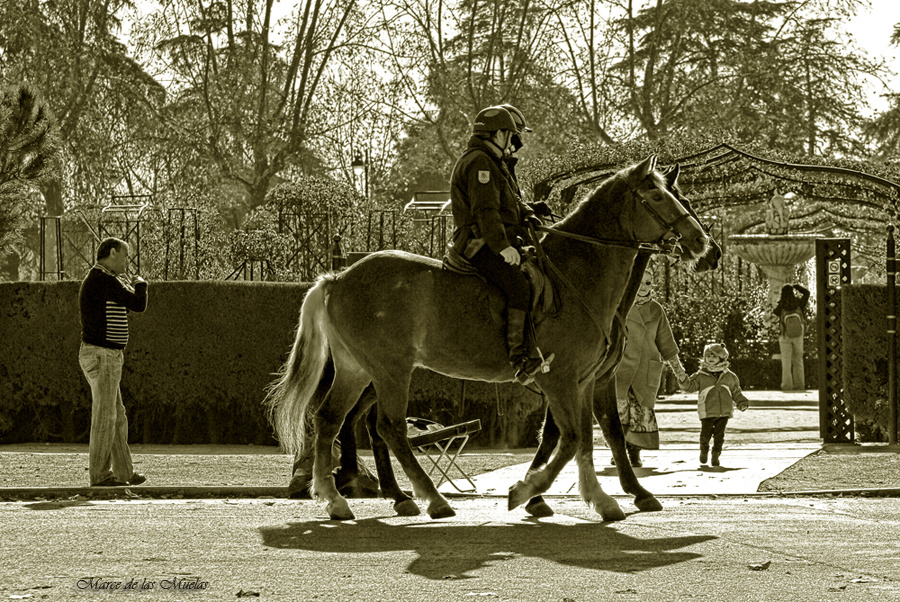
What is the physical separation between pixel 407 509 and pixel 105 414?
338 cm

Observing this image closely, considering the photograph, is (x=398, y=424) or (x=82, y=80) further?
(x=82, y=80)

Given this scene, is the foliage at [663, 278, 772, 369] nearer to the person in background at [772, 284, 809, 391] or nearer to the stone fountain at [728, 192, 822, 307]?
the stone fountain at [728, 192, 822, 307]

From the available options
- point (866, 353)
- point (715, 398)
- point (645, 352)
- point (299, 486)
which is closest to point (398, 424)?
point (299, 486)

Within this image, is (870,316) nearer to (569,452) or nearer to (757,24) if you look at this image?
(569,452)

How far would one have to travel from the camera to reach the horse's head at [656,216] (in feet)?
29.1

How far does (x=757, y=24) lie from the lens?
42250mm

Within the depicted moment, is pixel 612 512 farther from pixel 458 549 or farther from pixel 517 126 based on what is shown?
pixel 517 126

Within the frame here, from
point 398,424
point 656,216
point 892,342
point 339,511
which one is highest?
point 656,216

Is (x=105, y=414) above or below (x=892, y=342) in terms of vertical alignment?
below

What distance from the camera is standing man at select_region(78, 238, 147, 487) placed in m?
11.1

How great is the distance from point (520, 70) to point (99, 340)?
28.6 metres

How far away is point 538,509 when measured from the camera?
9062 mm

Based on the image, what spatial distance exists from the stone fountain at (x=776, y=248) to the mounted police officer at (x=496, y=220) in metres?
19.0

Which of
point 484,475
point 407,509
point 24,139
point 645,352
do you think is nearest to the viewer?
point 407,509
